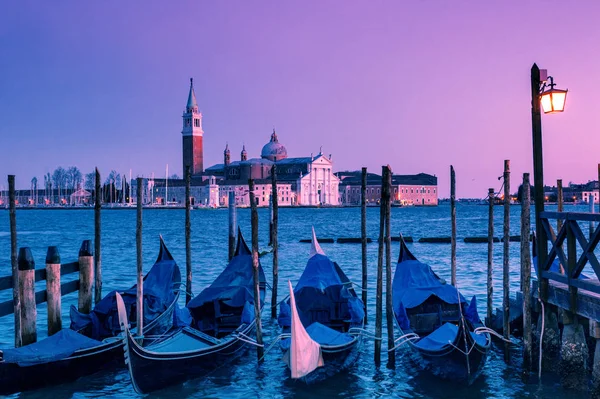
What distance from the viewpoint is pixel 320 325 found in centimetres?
700

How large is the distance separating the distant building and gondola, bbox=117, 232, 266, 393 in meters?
91.6

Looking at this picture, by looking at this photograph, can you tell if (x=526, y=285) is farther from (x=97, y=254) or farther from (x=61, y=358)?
(x=97, y=254)

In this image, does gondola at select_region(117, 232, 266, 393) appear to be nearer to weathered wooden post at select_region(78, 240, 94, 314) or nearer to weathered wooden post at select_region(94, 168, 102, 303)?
weathered wooden post at select_region(78, 240, 94, 314)

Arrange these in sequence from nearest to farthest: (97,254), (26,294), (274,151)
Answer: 1. (26,294)
2. (97,254)
3. (274,151)

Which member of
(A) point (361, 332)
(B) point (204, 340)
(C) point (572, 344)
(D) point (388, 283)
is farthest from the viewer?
(A) point (361, 332)

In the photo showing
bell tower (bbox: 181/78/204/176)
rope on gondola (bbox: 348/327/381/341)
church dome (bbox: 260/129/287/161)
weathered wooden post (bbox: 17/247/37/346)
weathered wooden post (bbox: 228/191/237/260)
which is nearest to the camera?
weathered wooden post (bbox: 17/247/37/346)

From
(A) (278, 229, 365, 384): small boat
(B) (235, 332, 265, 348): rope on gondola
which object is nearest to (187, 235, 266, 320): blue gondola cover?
(A) (278, 229, 365, 384): small boat

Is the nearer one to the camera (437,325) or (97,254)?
(437,325)

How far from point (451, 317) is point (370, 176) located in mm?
97242

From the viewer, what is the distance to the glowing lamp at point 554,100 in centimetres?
574

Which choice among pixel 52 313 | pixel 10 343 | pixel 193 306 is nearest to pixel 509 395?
pixel 193 306

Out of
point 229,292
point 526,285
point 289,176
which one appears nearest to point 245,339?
point 229,292

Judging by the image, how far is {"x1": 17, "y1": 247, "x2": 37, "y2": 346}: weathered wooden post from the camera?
6.55 m

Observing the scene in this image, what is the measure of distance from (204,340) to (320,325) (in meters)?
1.18
